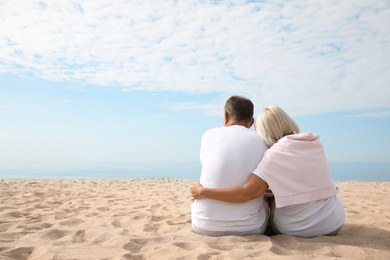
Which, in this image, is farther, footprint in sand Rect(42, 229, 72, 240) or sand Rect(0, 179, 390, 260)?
footprint in sand Rect(42, 229, 72, 240)

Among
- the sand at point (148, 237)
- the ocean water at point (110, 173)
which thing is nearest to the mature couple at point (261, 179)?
the sand at point (148, 237)

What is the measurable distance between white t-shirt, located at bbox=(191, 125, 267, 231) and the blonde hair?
118 millimetres

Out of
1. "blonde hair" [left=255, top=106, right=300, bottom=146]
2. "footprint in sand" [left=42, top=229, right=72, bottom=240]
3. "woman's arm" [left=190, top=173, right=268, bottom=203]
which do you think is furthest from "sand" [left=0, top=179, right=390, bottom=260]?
"blonde hair" [left=255, top=106, right=300, bottom=146]

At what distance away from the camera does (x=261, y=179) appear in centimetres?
244

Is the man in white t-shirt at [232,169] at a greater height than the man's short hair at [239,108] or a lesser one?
lesser

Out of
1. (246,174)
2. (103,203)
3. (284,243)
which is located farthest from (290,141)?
(103,203)

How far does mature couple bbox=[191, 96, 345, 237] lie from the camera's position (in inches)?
96.1

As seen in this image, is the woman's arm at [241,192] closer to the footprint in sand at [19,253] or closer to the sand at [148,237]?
the sand at [148,237]

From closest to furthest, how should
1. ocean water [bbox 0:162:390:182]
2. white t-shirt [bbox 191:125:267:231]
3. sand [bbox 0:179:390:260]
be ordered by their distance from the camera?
sand [bbox 0:179:390:260] → white t-shirt [bbox 191:125:267:231] → ocean water [bbox 0:162:390:182]

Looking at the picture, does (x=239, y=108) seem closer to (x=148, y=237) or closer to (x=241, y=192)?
(x=241, y=192)

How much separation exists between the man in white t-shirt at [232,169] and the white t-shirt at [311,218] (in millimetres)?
180

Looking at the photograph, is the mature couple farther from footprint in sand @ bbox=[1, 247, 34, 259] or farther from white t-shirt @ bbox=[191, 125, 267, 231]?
footprint in sand @ bbox=[1, 247, 34, 259]

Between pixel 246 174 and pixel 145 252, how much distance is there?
1.00 meters

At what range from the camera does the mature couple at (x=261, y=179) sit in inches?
96.1
